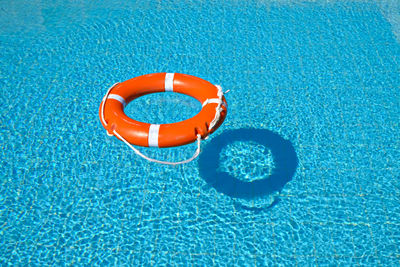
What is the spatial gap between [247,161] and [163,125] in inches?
40.6

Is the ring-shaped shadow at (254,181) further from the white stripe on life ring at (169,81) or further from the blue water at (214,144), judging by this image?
the white stripe on life ring at (169,81)

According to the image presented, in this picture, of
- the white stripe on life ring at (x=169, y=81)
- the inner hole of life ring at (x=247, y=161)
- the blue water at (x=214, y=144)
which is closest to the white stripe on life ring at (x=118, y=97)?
the white stripe on life ring at (x=169, y=81)

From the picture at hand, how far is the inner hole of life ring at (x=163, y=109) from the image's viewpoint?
158 inches

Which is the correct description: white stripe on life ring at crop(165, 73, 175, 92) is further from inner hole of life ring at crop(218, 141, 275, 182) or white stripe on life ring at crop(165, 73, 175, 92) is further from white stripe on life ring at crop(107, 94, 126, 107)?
inner hole of life ring at crop(218, 141, 275, 182)

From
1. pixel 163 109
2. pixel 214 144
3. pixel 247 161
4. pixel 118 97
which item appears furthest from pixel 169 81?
pixel 247 161

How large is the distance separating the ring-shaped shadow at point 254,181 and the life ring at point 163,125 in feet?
1.96

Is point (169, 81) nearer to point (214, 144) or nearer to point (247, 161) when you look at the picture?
point (214, 144)

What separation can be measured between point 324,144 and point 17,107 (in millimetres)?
3253

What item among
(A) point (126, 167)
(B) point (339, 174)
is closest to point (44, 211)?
(A) point (126, 167)

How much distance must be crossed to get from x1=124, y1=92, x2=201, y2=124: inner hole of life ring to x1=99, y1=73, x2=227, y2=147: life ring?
1.79ft

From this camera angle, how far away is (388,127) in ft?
13.0

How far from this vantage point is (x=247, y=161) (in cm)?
360

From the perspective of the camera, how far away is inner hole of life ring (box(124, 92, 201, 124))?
402 centimetres

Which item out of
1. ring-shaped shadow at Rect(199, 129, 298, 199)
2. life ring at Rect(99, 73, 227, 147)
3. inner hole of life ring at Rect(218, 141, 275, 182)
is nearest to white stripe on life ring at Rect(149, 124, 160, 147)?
life ring at Rect(99, 73, 227, 147)
